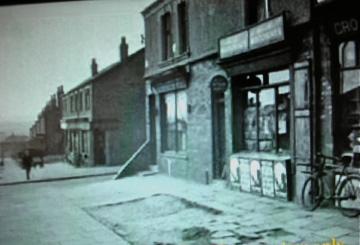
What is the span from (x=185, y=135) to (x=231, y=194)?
2.09 m

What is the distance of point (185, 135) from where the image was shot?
7.14 meters

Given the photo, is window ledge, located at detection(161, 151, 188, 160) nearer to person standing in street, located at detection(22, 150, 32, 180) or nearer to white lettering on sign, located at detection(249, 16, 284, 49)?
white lettering on sign, located at detection(249, 16, 284, 49)

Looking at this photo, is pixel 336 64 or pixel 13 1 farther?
pixel 336 64

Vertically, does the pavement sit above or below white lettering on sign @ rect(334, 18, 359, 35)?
below

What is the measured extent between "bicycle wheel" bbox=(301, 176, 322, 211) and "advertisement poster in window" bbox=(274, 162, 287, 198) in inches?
13.9

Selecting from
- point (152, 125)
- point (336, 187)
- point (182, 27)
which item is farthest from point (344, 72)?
point (152, 125)

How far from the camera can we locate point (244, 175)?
17.5ft

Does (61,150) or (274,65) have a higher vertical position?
(274,65)

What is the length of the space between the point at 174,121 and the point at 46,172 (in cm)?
292

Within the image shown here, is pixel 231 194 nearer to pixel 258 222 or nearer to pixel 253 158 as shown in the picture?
pixel 253 158

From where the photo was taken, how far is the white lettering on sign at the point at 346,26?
386 cm

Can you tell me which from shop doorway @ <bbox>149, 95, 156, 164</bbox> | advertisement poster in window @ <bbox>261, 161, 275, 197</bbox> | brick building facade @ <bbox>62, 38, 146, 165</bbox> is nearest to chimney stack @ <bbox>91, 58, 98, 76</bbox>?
brick building facade @ <bbox>62, 38, 146, 165</bbox>

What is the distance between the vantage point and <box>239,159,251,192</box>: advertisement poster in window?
525cm

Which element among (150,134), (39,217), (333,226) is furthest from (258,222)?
(150,134)
